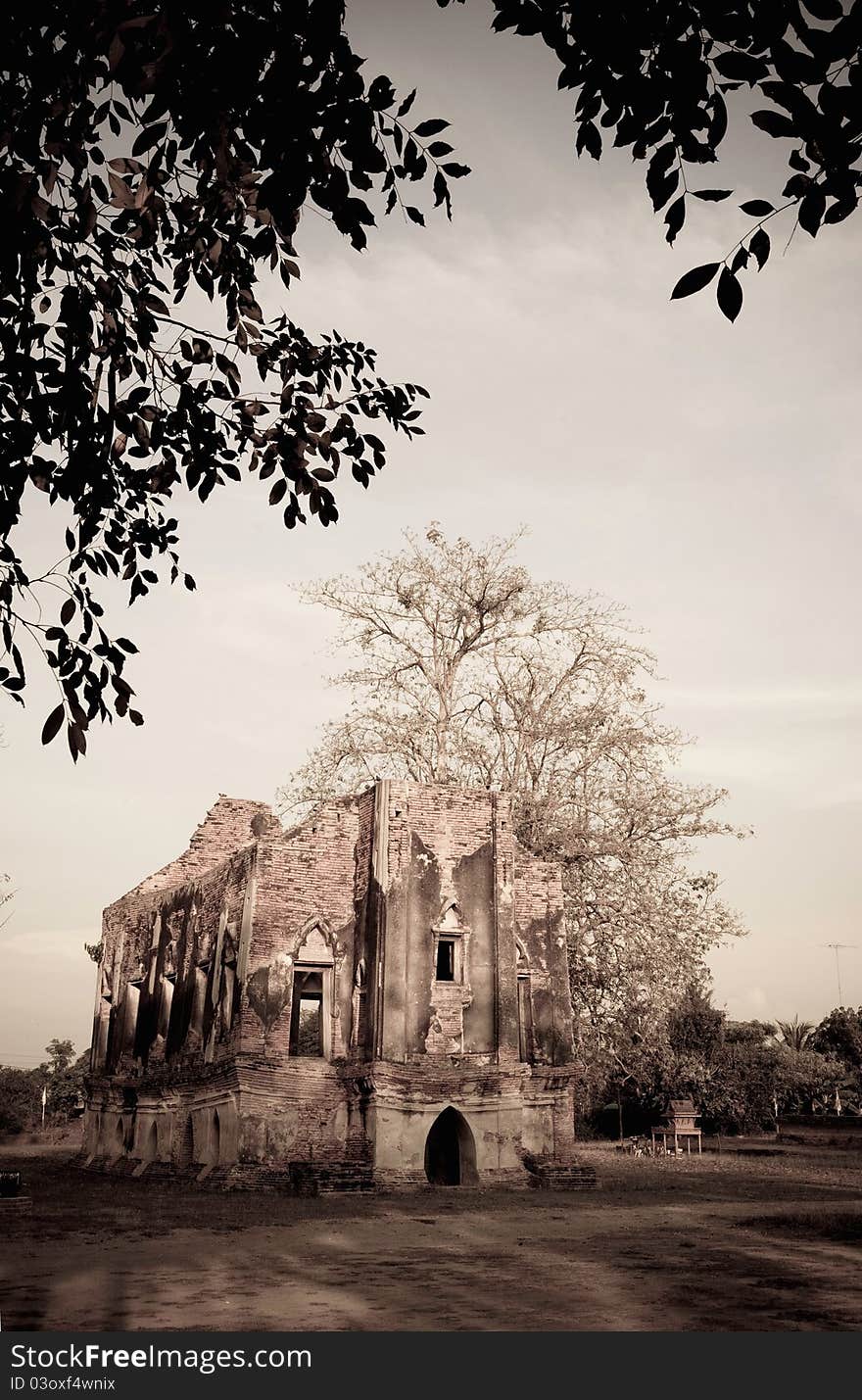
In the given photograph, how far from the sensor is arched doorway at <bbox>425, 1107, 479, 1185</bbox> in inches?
768

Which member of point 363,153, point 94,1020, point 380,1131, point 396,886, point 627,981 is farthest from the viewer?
point 94,1020

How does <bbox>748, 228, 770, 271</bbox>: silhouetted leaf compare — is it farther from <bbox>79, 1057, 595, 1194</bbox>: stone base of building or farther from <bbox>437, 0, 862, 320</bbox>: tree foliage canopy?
<bbox>79, 1057, 595, 1194</bbox>: stone base of building

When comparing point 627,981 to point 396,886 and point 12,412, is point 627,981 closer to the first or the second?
point 396,886

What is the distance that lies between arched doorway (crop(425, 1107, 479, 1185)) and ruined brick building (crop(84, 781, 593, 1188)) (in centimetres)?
4

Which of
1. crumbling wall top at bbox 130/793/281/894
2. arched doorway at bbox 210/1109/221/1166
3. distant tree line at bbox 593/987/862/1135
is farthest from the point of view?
distant tree line at bbox 593/987/862/1135

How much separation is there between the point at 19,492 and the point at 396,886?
15.1m

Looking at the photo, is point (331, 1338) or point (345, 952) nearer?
point (331, 1338)

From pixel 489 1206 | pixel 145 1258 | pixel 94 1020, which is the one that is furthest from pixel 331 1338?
pixel 94 1020

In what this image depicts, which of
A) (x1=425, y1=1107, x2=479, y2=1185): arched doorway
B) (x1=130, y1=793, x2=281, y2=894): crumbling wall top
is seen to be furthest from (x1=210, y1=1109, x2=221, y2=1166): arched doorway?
(x1=130, y1=793, x2=281, y2=894): crumbling wall top

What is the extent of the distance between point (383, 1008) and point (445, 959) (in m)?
1.64

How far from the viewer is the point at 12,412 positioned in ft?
19.2

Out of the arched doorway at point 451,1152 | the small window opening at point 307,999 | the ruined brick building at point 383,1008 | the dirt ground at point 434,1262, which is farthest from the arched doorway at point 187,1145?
the arched doorway at point 451,1152

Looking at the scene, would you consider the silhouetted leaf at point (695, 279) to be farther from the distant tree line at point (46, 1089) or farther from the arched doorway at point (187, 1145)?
the distant tree line at point (46, 1089)

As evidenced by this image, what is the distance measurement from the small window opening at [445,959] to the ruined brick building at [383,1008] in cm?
7
